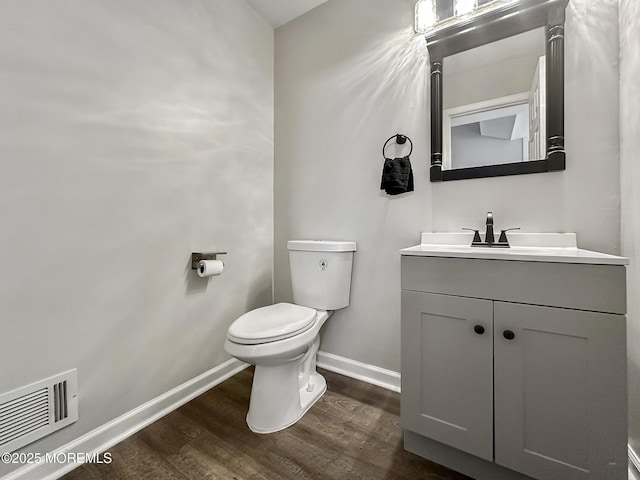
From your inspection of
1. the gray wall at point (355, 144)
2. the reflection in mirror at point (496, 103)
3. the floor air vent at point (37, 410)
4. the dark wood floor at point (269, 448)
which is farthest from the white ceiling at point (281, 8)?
the dark wood floor at point (269, 448)

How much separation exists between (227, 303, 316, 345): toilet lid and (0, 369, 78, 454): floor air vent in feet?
2.00

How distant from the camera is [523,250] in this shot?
115 cm

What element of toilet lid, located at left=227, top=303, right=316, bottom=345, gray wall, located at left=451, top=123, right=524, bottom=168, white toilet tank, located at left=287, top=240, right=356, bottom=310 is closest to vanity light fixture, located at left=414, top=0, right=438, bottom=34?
gray wall, located at left=451, top=123, right=524, bottom=168

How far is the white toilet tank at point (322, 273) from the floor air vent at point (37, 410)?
3.49ft

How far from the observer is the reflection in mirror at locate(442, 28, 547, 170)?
50.9 inches

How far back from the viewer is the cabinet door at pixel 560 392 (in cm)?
81

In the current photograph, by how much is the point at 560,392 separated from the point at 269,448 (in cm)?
107

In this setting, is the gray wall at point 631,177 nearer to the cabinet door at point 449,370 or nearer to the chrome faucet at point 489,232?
the chrome faucet at point 489,232

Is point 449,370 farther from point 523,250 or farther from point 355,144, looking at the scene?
point 355,144

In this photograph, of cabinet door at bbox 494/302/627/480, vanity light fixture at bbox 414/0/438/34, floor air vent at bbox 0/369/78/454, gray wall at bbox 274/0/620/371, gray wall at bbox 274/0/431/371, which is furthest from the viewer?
gray wall at bbox 274/0/431/371

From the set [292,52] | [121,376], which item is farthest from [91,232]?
[292,52]

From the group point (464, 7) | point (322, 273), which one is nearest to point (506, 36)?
point (464, 7)

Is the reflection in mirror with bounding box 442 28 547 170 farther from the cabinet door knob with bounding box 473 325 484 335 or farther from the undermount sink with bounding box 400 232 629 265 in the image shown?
the cabinet door knob with bounding box 473 325 484 335

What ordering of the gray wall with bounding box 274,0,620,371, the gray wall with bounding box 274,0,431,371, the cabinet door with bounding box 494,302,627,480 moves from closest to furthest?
the cabinet door with bounding box 494,302,627,480, the gray wall with bounding box 274,0,620,371, the gray wall with bounding box 274,0,431,371
